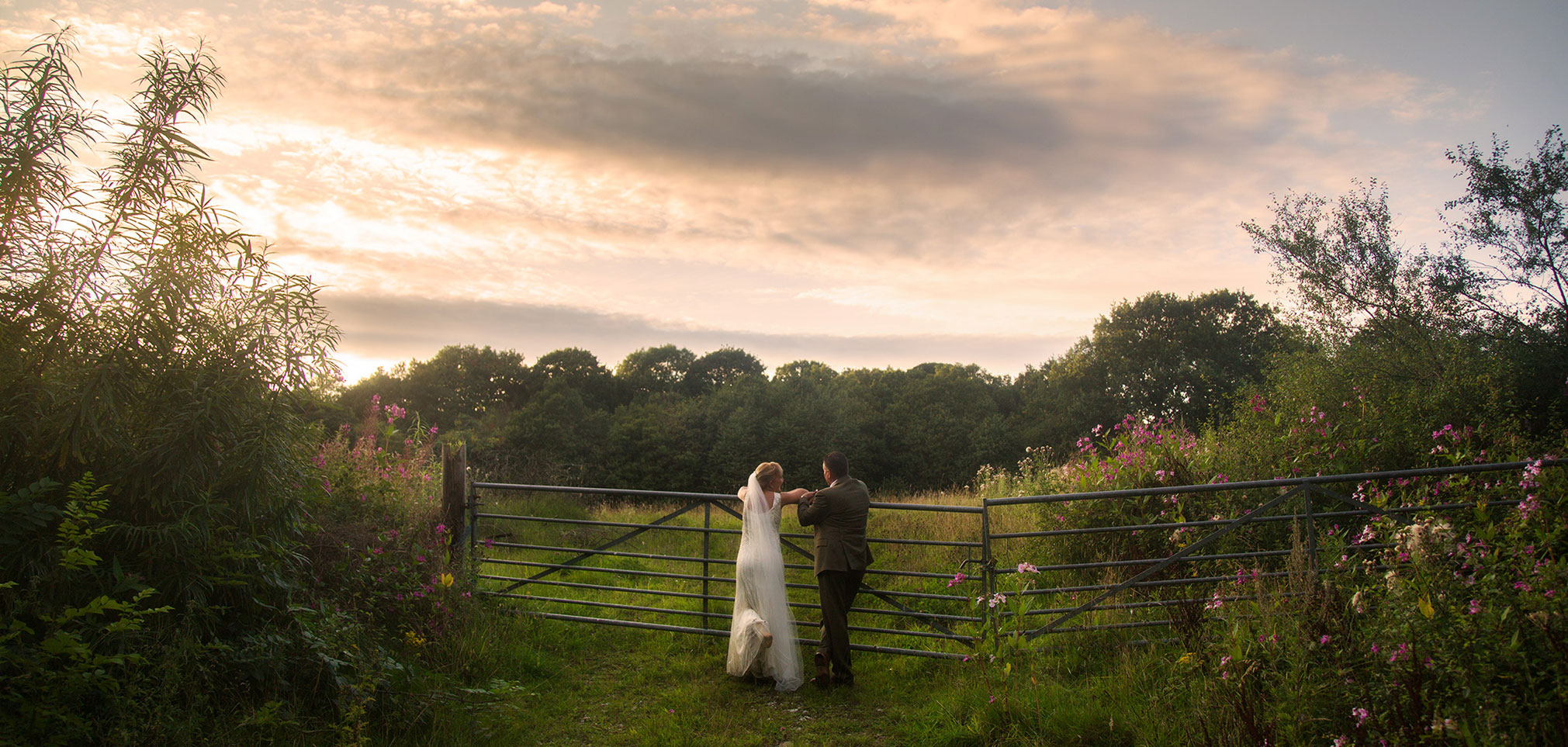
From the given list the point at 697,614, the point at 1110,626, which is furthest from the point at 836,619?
the point at 1110,626

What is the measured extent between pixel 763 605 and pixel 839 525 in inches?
36.1

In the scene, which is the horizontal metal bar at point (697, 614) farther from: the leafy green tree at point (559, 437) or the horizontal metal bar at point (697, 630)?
the leafy green tree at point (559, 437)

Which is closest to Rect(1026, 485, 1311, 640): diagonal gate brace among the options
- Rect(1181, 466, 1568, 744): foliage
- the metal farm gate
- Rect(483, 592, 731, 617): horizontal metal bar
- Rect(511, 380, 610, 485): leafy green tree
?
the metal farm gate

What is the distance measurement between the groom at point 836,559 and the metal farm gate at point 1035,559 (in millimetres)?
425

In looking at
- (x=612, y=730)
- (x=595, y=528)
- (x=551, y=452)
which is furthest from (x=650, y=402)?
(x=612, y=730)

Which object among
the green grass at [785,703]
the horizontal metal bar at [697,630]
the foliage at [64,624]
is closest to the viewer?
the foliage at [64,624]

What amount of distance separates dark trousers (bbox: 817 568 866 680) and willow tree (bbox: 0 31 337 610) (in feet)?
12.9

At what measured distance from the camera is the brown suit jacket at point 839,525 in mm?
6309

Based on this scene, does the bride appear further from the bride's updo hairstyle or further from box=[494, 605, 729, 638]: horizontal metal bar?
box=[494, 605, 729, 638]: horizontal metal bar

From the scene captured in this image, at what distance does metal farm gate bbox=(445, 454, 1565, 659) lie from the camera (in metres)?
6.12

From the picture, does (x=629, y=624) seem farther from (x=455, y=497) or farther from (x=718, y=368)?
(x=718, y=368)

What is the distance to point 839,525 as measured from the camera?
636cm

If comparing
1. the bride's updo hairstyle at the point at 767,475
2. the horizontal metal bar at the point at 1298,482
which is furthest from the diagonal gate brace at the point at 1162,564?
the bride's updo hairstyle at the point at 767,475

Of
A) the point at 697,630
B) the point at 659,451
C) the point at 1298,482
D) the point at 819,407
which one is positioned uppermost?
the point at 819,407
